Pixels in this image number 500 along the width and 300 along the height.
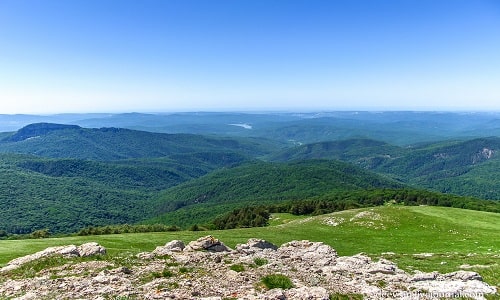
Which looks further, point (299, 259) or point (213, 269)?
point (299, 259)

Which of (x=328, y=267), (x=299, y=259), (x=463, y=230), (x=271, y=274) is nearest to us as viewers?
(x=271, y=274)

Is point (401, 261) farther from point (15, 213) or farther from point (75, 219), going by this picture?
point (15, 213)

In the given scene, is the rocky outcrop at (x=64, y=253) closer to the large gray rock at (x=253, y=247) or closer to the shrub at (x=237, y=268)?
the shrub at (x=237, y=268)

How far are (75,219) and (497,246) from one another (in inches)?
7315

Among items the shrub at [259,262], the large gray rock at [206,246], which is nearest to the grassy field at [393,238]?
the large gray rock at [206,246]

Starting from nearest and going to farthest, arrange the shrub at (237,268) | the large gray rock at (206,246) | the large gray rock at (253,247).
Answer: the shrub at (237,268)
the large gray rock at (206,246)
the large gray rock at (253,247)

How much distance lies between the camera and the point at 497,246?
32.2 meters

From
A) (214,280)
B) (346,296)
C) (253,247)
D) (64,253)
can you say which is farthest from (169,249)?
(346,296)

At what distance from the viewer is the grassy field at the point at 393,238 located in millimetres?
23981

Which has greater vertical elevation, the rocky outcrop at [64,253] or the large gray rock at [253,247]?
the rocky outcrop at [64,253]

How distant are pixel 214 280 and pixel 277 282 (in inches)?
127

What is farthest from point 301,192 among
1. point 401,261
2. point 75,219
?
point 401,261

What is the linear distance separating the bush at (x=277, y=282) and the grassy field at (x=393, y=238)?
11.3 metres

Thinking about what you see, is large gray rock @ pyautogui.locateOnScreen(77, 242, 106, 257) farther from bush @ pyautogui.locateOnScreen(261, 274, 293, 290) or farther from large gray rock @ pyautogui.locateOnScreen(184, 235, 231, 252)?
bush @ pyautogui.locateOnScreen(261, 274, 293, 290)
